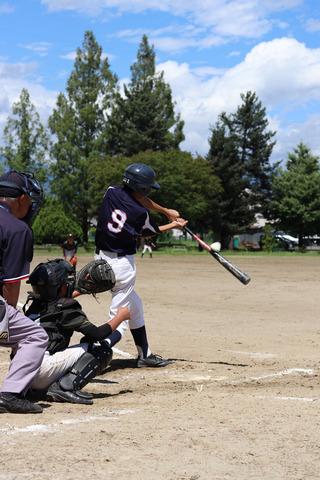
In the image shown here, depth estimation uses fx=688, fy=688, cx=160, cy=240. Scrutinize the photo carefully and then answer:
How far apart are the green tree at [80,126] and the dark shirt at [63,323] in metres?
59.1

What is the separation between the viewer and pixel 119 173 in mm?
56594

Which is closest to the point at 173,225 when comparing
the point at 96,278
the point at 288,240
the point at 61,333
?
the point at 96,278

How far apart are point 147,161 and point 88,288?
50.6m

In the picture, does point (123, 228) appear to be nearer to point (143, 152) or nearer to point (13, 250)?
point (13, 250)

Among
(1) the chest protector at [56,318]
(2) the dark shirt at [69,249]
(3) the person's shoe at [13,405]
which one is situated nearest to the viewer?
(3) the person's shoe at [13,405]

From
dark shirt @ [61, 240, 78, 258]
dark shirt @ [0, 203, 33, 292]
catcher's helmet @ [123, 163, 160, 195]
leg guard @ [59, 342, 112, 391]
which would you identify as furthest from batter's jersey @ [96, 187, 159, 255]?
dark shirt @ [61, 240, 78, 258]

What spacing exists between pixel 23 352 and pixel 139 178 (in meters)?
2.55

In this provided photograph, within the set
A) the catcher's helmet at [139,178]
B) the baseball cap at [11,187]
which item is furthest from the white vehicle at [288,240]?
the baseball cap at [11,187]

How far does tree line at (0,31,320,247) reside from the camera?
62.0m

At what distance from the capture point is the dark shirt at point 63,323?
573 centimetres

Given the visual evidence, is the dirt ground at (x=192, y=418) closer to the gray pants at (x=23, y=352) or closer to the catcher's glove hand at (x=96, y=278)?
the gray pants at (x=23, y=352)

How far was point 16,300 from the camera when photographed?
202 inches

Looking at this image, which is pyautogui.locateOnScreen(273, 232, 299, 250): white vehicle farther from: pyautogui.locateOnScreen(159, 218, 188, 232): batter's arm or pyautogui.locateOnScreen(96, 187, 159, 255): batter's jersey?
pyautogui.locateOnScreen(96, 187, 159, 255): batter's jersey

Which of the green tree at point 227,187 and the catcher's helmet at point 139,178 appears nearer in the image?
the catcher's helmet at point 139,178
